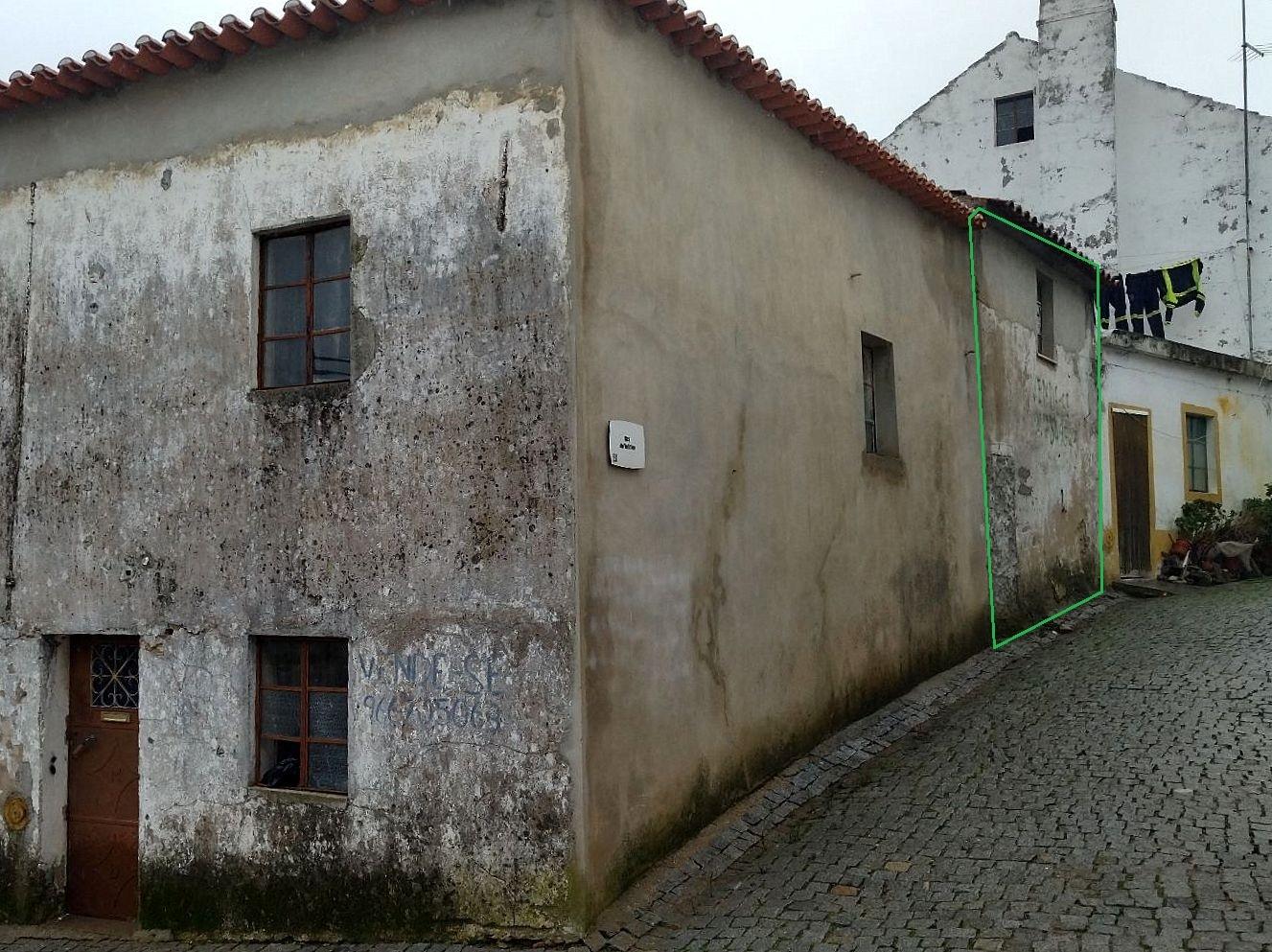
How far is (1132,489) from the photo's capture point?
16.1 metres

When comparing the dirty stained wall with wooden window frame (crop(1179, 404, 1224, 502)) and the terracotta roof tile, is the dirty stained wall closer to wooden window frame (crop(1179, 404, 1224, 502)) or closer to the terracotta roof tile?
wooden window frame (crop(1179, 404, 1224, 502))

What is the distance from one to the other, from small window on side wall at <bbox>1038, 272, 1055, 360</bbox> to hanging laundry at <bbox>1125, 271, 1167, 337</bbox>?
6.49 m

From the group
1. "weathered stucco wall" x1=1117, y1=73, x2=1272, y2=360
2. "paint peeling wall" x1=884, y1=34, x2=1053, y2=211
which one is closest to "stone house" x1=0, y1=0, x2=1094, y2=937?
"paint peeling wall" x1=884, y1=34, x2=1053, y2=211

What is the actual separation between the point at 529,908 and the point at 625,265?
151 inches

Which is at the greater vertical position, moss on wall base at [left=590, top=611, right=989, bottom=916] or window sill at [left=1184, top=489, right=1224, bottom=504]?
window sill at [left=1184, top=489, right=1224, bottom=504]

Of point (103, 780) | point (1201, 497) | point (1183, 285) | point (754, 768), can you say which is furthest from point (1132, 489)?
point (103, 780)

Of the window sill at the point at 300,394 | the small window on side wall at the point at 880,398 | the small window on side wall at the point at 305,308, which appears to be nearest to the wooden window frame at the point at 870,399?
the small window on side wall at the point at 880,398

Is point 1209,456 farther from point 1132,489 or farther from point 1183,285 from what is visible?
point 1183,285

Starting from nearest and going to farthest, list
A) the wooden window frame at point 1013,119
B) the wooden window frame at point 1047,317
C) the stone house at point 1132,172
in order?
the wooden window frame at point 1047,317, the stone house at point 1132,172, the wooden window frame at point 1013,119

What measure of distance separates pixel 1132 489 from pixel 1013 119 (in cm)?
823

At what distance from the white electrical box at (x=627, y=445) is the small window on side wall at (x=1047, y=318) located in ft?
28.9

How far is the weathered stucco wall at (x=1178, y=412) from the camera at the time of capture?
1612 centimetres

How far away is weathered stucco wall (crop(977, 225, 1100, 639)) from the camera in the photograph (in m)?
12.5

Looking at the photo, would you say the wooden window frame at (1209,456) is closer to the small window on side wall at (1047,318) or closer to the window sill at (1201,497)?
the window sill at (1201,497)
